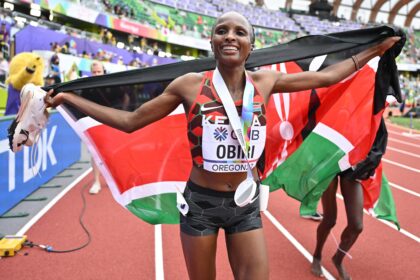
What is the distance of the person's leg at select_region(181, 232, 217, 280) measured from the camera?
1.90 metres

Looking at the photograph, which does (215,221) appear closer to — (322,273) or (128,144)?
(128,144)

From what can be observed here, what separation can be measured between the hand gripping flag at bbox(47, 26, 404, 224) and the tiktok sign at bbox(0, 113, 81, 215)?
0.80 m

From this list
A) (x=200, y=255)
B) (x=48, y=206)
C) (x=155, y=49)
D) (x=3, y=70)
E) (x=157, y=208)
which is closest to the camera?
(x=200, y=255)

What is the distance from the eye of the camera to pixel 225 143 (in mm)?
1836

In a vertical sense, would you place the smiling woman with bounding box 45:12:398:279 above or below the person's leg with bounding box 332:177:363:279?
above

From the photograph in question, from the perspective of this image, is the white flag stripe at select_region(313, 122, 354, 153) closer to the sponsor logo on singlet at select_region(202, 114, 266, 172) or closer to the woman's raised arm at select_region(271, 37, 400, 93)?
the woman's raised arm at select_region(271, 37, 400, 93)

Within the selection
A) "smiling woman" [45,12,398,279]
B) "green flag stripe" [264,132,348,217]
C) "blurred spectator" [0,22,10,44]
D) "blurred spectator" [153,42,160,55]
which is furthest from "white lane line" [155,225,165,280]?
"blurred spectator" [153,42,160,55]

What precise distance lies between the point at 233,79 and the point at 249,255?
0.92m

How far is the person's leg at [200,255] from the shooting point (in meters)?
1.90

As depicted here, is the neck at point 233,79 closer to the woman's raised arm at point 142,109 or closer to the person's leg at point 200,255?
the woman's raised arm at point 142,109

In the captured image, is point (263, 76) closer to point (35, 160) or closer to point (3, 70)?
point (35, 160)

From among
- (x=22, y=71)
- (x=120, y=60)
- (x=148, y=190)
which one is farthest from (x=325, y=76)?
(x=120, y=60)

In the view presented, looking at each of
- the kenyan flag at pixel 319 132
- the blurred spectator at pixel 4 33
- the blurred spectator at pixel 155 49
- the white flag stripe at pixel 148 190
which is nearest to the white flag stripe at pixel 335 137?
the kenyan flag at pixel 319 132

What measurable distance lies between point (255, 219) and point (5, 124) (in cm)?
381
